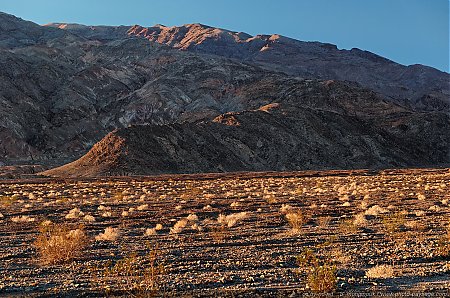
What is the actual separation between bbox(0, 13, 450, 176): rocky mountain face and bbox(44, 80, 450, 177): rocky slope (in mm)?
230

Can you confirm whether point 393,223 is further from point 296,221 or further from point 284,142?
point 284,142

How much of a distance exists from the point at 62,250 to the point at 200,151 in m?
69.2

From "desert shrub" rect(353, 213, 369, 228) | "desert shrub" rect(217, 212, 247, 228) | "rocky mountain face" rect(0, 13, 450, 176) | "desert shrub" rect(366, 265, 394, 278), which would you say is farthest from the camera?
"rocky mountain face" rect(0, 13, 450, 176)

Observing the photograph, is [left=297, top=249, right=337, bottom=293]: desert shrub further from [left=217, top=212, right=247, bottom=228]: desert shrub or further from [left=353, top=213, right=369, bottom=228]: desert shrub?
[left=217, top=212, right=247, bottom=228]: desert shrub

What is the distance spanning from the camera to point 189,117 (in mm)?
126938

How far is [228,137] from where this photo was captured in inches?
3524

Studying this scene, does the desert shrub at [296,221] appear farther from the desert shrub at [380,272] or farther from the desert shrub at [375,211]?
the desert shrub at [380,272]

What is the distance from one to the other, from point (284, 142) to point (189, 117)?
Answer: 40.8 meters

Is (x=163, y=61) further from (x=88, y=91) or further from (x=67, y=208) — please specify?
(x=67, y=208)

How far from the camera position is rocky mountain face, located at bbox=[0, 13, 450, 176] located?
81.6 meters

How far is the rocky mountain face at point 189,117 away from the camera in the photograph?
3211 inches

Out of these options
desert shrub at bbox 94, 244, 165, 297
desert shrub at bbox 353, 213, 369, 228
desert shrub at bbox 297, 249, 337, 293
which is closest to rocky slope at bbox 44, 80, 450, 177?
desert shrub at bbox 353, 213, 369, 228

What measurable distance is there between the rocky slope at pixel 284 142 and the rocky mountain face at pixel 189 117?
230 millimetres

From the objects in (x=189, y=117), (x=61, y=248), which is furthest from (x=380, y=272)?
(x=189, y=117)
